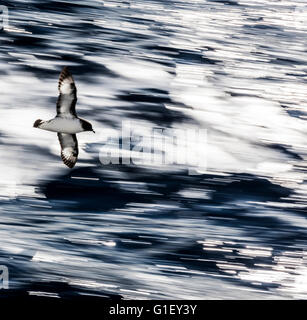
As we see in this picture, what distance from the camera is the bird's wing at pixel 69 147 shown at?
58.9 ft

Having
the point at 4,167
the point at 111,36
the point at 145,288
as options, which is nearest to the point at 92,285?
the point at 145,288

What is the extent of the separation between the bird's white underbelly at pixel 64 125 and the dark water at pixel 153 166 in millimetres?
1560

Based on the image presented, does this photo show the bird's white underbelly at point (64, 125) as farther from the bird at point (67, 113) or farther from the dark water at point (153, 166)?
the dark water at point (153, 166)

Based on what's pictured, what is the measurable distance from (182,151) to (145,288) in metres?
7.31

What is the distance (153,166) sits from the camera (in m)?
21.5

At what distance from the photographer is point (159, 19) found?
36750mm

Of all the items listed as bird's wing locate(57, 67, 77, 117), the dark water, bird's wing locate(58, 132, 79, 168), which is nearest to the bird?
bird's wing locate(57, 67, 77, 117)

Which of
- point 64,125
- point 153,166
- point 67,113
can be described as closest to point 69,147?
point 64,125

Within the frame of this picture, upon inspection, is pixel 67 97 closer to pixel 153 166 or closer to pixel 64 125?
pixel 64 125

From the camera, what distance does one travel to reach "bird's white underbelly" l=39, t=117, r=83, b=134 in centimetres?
1709

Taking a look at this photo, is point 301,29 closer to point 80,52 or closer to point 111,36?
point 111,36

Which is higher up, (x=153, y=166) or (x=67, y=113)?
(x=153, y=166)

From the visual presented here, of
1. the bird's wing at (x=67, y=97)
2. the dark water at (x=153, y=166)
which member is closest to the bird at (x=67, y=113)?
the bird's wing at (x=67, y=97)

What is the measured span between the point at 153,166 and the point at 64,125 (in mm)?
4521
